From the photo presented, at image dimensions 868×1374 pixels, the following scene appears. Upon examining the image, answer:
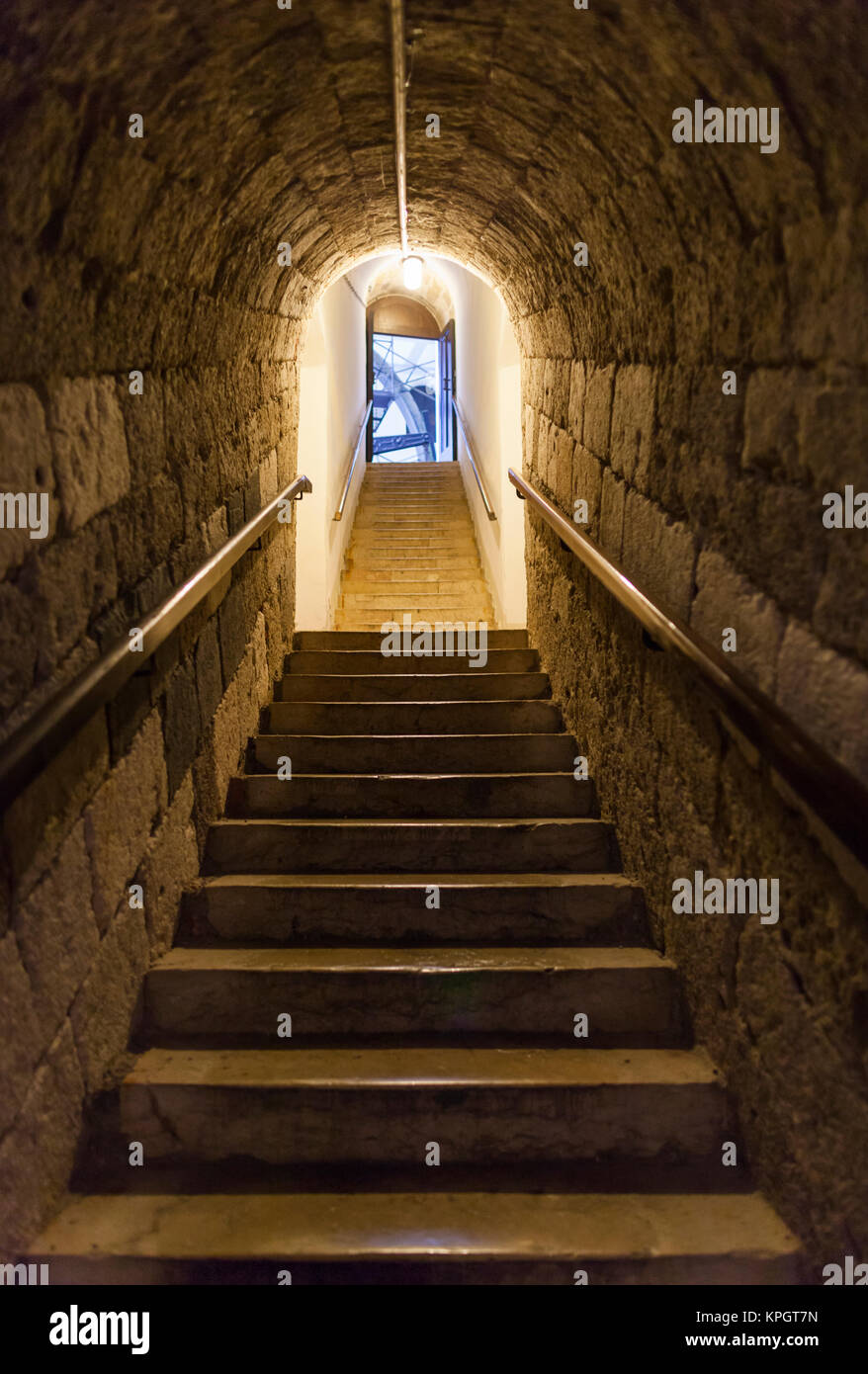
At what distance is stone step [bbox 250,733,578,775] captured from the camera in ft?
11.3

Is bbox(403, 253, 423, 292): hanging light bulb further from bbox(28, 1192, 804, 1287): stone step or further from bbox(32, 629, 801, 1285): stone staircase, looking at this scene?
bbox(28, 1192, 804, 1287): stone step

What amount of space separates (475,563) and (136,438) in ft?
21.1

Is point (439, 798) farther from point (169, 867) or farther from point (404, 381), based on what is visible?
point (404, 381)

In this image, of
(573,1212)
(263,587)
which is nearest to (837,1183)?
(573,1212)

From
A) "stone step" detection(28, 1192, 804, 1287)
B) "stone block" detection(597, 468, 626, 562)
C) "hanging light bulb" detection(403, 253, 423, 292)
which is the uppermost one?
"hanging light bulb" detection(403, 253, 423, 292)

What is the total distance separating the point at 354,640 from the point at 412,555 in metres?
4.26

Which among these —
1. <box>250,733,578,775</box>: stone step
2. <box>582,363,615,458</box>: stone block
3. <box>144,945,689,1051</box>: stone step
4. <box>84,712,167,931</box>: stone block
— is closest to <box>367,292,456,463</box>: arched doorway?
<box>582,363,615,458</box>: stone block

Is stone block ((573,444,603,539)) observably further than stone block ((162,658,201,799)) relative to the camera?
Yes

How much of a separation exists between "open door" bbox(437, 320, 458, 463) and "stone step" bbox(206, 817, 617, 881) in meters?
10.2

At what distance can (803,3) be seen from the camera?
1.29 metres

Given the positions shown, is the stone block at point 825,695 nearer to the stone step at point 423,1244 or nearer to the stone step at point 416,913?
the stone step at point 423,1244

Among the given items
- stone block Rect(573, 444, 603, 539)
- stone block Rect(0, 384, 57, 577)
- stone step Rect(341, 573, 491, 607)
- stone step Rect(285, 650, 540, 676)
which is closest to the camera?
stone block Rect(0, 384, 57, 577)

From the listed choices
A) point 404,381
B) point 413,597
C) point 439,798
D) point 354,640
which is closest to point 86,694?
point 439,798

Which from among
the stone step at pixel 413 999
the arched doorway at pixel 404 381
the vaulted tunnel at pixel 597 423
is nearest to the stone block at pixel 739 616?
the vaulted tunnel at pixel 597 423
